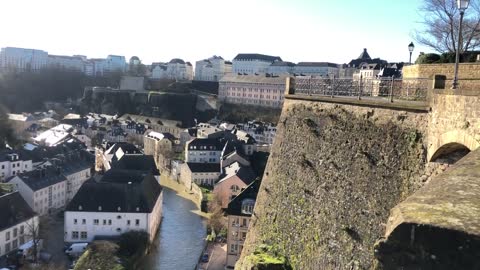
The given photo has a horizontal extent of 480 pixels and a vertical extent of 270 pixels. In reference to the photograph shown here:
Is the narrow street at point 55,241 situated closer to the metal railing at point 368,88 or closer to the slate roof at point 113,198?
the slate roof at point 113,198

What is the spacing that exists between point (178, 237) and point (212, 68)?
90.2 metres

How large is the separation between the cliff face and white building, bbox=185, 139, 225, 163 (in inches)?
1684

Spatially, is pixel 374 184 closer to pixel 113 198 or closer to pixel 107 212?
pixel 107 212

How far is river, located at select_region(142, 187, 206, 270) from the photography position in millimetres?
28359

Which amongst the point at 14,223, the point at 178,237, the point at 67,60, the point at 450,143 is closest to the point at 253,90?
the point at 178,237

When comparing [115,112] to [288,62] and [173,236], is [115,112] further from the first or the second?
[173,236]

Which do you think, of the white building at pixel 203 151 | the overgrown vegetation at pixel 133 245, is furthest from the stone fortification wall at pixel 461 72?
the white building at pixel 203 151

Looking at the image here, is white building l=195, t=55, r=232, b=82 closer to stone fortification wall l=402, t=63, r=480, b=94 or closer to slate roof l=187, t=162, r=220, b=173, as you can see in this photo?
slate roof l=187, t=162, r=220, b=173

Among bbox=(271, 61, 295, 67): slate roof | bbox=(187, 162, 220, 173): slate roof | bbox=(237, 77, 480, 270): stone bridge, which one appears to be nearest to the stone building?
bbox=(237, 77, 480, 270): stone bridge

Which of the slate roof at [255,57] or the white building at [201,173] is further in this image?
the slate roof at [255,57]

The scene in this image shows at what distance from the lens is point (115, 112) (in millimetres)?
97875

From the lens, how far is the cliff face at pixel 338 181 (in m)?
7.98

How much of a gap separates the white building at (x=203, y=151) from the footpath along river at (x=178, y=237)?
11004 millimetres

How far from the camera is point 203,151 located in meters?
56.0
